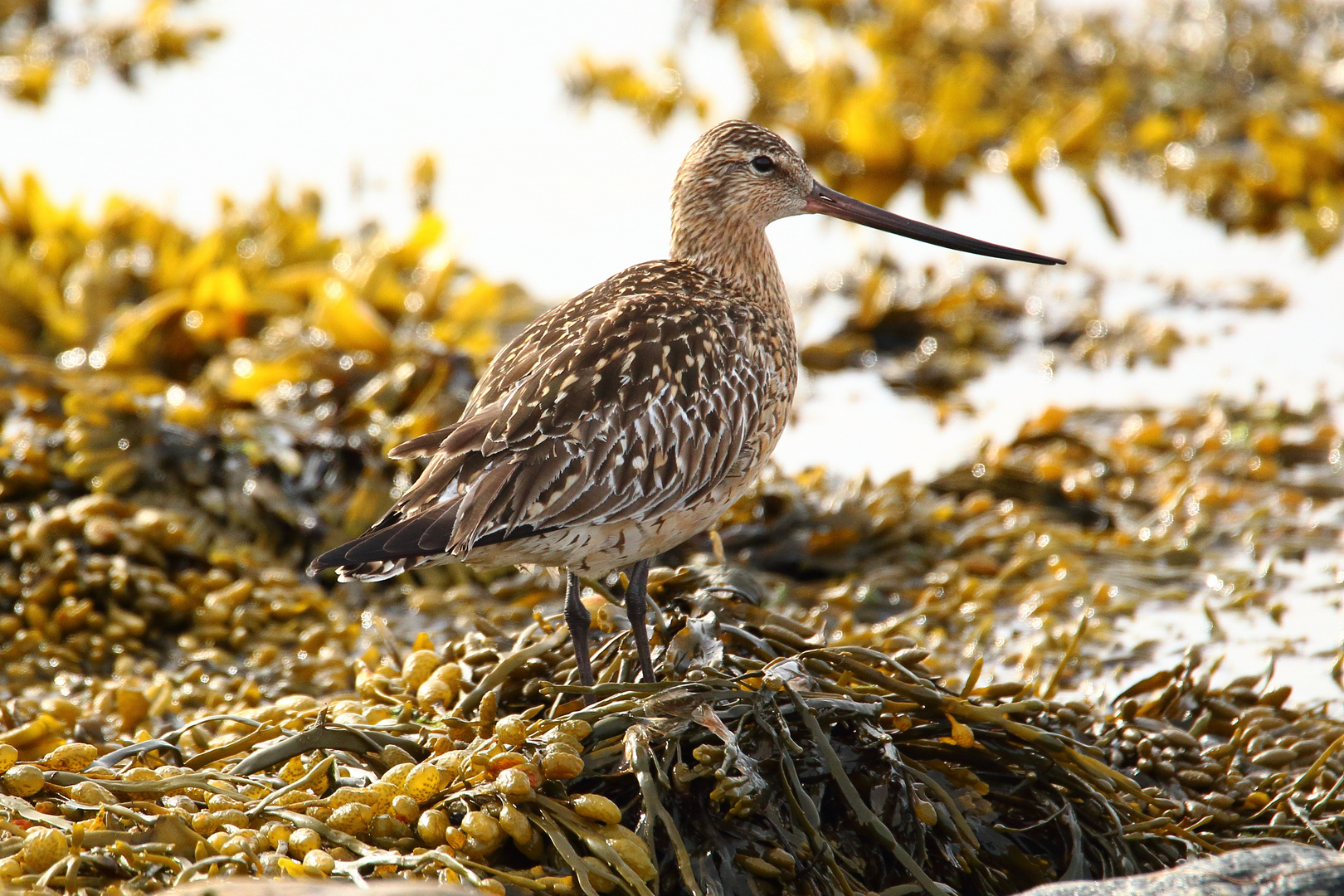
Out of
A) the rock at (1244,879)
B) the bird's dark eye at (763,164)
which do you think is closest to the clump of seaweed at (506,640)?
the rock at (1244,879)

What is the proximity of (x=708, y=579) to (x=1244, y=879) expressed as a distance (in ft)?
4.86

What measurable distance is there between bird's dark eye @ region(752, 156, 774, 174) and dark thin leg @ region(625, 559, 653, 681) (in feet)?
4.14

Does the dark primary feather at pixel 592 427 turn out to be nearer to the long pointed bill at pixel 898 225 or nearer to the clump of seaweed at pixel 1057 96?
the long pointed bill at pixel 898 225

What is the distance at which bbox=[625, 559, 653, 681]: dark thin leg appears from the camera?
2.89 metres

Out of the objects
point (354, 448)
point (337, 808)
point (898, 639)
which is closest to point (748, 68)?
point (354, 448)

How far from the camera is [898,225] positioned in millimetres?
3662

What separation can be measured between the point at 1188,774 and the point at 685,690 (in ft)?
3.86

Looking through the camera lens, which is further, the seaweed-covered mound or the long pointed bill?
A: the long pointed bill

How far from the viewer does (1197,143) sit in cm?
717

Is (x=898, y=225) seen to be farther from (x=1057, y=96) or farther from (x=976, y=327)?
(x=1057, y=96)

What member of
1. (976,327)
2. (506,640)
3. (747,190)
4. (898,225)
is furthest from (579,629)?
(976,327)

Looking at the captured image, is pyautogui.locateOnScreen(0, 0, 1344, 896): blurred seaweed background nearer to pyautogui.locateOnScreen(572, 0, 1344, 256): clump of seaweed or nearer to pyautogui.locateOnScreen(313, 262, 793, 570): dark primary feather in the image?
pyautogui.locateOnScreen(572, 0, 1344, 256): clump of seaweed

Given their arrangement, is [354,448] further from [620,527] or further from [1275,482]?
A: [1275,482]

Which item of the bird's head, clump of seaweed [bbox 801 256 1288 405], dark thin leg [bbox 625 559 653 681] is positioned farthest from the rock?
clump of seaweed [bbox 801 256 1288 405]
